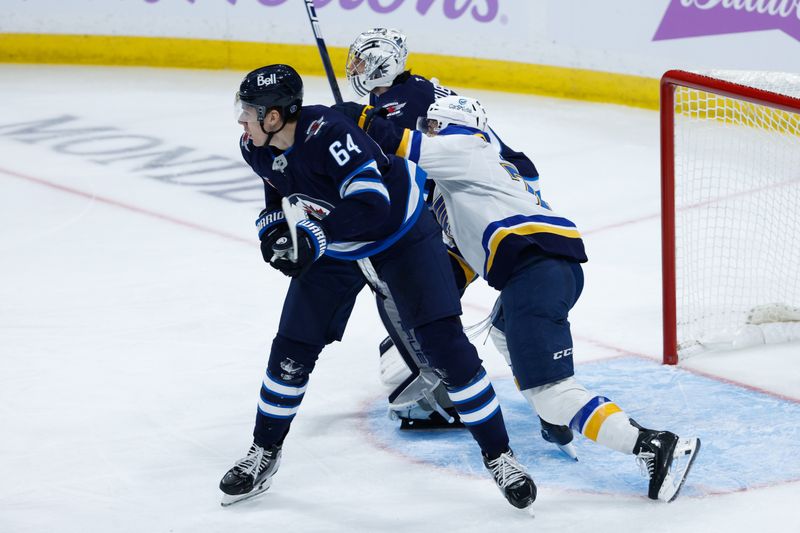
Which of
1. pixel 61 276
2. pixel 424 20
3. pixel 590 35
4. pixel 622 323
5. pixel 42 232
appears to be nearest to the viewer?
pixel 622 323

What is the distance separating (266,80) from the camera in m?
2.79

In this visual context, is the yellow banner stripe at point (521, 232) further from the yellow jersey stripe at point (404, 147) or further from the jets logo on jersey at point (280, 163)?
the jets logo on jersey at point (280, 163)

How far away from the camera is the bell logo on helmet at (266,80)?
2783 millimetres

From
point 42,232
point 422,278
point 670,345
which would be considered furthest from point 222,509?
point 42,232

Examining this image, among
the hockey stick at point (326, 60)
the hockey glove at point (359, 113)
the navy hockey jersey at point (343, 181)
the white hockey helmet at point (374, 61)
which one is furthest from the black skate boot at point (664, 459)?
the hockey stick at point (326, 60)

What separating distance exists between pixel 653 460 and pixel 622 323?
155 cm

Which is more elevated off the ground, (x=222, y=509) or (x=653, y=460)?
(x=653, y=460)

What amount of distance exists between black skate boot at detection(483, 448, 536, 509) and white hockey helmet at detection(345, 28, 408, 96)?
145cm

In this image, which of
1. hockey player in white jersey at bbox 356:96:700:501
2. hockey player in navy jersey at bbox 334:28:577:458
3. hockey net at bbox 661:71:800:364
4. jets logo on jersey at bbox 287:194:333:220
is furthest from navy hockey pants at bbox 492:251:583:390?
hockey net at bbox 661:71:800:364

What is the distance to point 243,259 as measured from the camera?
513cm

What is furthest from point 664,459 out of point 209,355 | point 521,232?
point 209,355

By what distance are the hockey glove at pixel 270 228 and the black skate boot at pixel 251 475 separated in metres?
0.57

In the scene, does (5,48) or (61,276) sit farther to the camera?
(5,48)

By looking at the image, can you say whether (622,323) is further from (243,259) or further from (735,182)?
(243,259)
